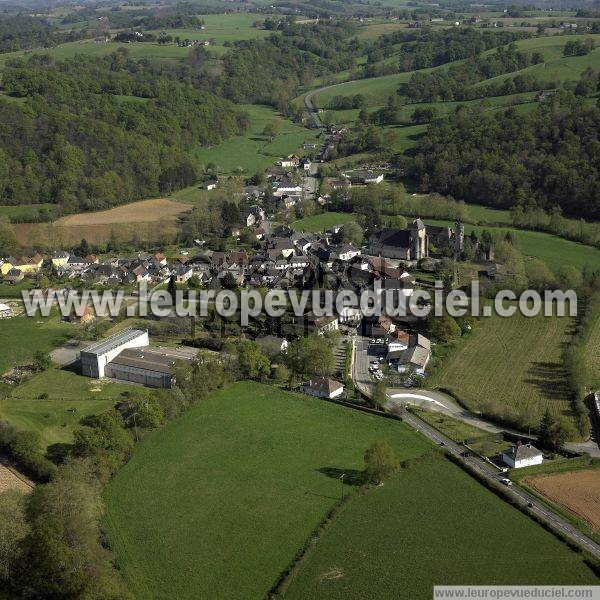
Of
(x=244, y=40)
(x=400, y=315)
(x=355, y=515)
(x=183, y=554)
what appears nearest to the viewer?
(x=183, y=554)

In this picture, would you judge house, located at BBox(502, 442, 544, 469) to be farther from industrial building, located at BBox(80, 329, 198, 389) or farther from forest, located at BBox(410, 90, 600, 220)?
forest, located at BBox(410, 90, 600, 220)

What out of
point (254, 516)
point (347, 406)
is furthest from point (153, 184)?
point (254, 516)

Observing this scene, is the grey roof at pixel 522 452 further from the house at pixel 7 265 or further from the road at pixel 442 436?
the house at pixel 7 265

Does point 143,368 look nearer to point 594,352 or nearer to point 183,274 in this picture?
point 183,274

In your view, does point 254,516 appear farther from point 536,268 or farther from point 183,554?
point 536,268

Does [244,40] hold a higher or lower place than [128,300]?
higher

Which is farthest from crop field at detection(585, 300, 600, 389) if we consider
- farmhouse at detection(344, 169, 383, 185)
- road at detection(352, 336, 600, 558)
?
farmhouse at detection(344, 169, 383, 185)
